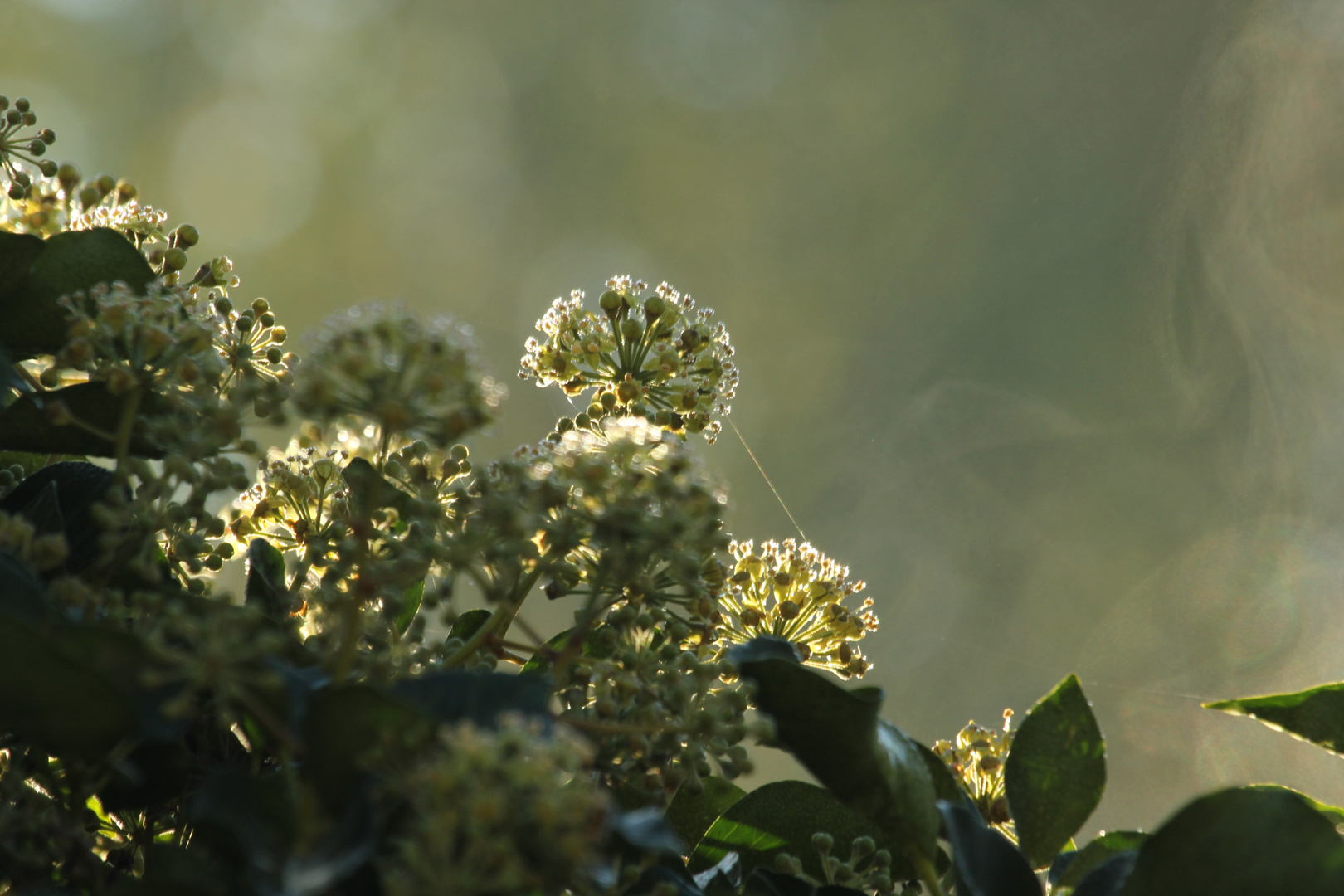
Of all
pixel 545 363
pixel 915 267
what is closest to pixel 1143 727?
pixel 915 267

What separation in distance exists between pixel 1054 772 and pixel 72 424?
1.21 feet

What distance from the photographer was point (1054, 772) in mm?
386

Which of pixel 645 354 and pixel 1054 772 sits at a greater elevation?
pixel 645 354

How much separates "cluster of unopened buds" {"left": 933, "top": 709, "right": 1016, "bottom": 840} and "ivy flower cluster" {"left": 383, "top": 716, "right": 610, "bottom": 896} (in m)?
0.30

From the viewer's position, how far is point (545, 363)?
0.62m

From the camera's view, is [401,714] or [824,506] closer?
[401,714]

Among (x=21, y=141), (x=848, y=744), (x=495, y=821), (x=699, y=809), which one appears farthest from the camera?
(x=21, y=141)

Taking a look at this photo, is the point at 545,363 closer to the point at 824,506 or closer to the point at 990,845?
the point at 990,845

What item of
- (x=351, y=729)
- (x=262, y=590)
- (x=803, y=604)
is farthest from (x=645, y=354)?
(x=351, y=729)

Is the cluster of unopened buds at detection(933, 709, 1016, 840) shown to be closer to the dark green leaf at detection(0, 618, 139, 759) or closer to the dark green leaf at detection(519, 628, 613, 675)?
the dark green leaf at detection(519, 628, 613, 675)

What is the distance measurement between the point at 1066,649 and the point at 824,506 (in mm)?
738

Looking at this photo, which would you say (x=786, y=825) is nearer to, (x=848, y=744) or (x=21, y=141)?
(x=848, y=744)

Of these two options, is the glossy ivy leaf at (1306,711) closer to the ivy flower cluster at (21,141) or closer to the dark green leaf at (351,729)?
the dark green leaf at (351,729)

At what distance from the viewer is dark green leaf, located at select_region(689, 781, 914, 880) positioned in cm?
41
